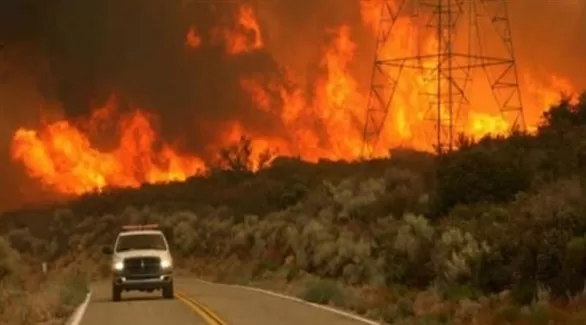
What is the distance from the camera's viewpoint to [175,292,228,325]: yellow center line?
27.3m

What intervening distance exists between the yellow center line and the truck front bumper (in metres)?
0.78

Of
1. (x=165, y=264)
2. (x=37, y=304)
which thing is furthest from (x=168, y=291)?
(x=37, y=304)

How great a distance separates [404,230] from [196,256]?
126 ft

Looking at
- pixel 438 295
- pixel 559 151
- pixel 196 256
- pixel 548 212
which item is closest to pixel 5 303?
pixel 438 295

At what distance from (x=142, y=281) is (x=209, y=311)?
7805mm

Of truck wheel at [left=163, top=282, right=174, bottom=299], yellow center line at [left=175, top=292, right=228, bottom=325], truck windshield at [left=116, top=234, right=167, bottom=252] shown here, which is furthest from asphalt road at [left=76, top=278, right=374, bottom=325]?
truck windshield at [left=116, top=234, right=167, bottom=252]

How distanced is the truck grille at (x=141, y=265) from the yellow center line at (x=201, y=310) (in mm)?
1295

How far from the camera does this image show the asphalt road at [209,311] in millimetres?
27312

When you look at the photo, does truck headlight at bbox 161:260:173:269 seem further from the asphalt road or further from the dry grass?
the dry grass

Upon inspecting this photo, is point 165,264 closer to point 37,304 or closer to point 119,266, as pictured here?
point 119,266

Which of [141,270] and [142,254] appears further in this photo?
[142,254]

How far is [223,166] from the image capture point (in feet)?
423

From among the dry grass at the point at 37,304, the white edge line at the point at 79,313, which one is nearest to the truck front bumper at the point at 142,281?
the white edge line at the point at 79,313

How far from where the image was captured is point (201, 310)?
3128cm
